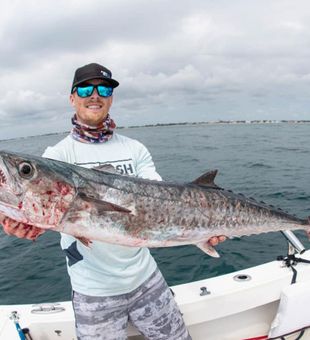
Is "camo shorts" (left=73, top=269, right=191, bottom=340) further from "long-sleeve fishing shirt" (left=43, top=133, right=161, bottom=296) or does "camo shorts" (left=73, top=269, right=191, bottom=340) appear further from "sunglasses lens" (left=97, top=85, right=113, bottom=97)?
"sunglasses lens" (left=97, top=85, right=113, bottom=97)

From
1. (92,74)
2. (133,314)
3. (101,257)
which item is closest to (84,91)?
(92,74)

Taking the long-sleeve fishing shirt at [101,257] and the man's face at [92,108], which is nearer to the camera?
the long-sleeve fishing shirt at [101,257]

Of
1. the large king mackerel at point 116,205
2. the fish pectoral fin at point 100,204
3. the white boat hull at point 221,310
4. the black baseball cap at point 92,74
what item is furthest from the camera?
the white boat hull at point 221,310

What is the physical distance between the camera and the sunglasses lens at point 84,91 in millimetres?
3369

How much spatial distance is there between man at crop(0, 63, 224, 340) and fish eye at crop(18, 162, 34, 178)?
665 mm

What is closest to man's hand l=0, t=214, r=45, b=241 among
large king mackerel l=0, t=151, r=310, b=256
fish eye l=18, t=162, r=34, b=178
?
large king mackerel l=0, t=151, r=310, b=256

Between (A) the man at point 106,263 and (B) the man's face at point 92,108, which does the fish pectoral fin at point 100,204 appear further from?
(B) the man's face at point 92,108

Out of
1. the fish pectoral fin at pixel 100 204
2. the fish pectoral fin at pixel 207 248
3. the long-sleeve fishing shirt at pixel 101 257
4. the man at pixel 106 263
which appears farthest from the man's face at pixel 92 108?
the fish pectoral fin at pixel 207 248

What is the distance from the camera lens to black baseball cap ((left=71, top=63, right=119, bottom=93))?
335 cm

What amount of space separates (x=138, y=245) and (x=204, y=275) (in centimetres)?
489

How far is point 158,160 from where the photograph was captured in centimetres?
2595

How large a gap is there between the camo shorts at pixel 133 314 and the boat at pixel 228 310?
0.59m

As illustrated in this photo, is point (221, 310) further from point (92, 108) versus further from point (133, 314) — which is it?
point (92, 108)

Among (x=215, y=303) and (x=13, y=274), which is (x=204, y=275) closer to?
(x=215, y=303)
